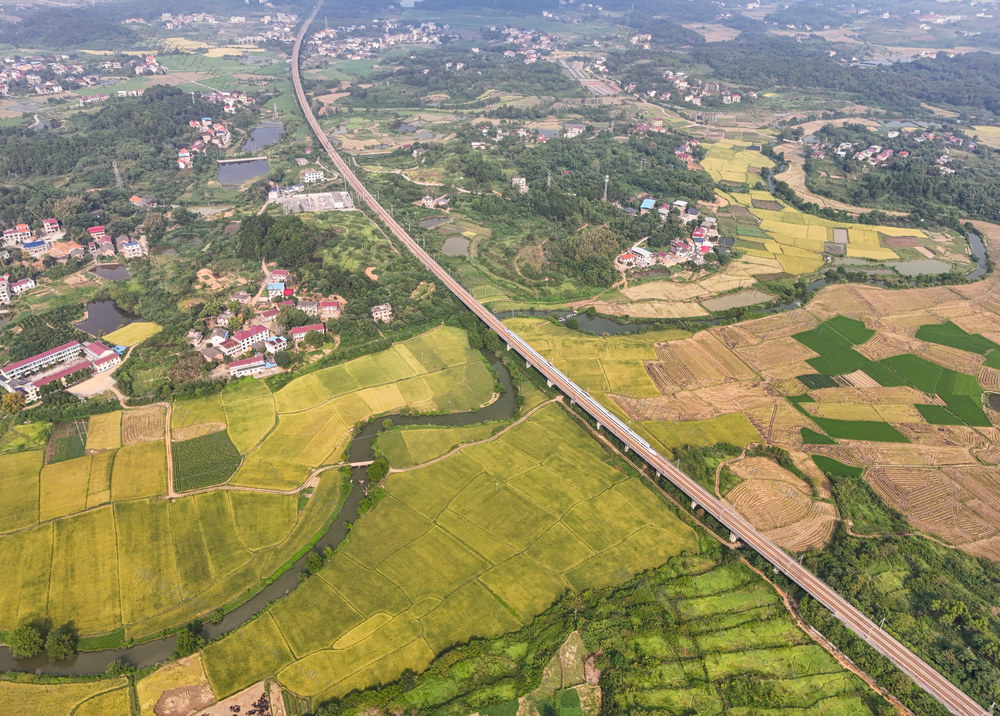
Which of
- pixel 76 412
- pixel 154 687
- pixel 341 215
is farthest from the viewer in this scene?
pixel 341 215

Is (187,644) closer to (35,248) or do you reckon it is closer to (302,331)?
(302,331)

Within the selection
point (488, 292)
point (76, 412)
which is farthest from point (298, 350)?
A: point (488, 292)

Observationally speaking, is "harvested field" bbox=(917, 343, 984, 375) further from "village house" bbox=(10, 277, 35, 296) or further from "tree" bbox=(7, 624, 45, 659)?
"village house" bbox=(10, 277, 35, 296)

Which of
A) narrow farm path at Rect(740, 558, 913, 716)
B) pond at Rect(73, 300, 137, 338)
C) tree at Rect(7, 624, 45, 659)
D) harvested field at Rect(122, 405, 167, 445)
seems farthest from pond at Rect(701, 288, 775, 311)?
pond at Rect(73, 300, 137, 338)

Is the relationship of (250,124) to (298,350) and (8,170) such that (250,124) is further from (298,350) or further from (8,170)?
(298,350)

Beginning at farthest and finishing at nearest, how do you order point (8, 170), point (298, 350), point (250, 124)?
point (250, 124) → point (8, 170) → point (298, 350)

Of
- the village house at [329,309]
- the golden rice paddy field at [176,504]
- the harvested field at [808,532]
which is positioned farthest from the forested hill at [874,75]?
the golden rice paddy field at [176,504]
